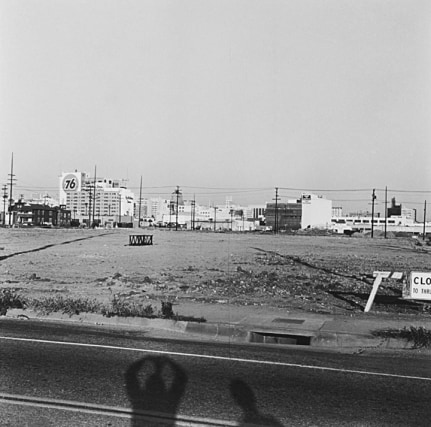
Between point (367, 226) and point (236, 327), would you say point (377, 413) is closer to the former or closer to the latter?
point (236, 327)

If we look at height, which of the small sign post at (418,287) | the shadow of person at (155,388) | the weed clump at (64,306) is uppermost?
the small sign post at (418,287)

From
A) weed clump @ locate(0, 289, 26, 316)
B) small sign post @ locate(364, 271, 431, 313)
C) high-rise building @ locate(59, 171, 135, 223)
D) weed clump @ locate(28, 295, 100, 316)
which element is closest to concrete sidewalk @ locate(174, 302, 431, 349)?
small sign post @ locate(364, 271, 431, 313)

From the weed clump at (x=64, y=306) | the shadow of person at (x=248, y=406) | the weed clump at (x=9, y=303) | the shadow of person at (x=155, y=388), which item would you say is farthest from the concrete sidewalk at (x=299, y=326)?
the shadow of person at (x=248, y=406)

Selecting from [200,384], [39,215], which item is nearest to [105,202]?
[39,215]

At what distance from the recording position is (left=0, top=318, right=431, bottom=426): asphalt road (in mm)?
5742

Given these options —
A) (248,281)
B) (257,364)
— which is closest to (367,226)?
(248,281)

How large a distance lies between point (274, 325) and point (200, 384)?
453 cm

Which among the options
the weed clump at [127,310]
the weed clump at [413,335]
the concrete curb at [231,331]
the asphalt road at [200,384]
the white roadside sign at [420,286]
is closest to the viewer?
the asphalt road at [200,384]

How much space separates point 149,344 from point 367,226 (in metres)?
166

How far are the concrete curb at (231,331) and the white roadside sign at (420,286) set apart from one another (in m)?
2.28

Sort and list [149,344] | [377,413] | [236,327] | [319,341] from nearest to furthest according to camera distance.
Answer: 1. [377,413]
2. [149,344]
3. [319,341]
4. [236,327]

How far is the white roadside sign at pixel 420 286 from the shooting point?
12047 mm

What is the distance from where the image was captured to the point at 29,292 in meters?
15.5

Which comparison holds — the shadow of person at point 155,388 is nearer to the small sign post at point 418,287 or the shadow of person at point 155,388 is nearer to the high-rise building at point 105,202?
the small sign post at point 418,287
